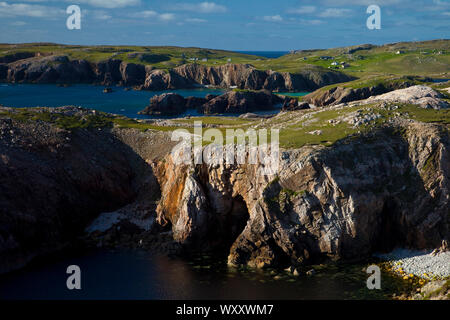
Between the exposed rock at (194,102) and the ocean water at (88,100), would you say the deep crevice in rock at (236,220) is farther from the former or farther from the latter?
the exposed rock at (194,102)

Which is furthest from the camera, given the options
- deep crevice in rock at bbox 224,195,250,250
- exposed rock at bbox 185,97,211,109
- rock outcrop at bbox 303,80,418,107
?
exposed rock at bbox 185,97,211,109

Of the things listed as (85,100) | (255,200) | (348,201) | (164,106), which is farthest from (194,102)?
(348,201)

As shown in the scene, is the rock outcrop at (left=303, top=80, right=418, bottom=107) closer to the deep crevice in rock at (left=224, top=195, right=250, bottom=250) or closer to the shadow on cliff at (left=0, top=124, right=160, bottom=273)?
the shadow on cliff at (left=0, top=124, right=160, bottom=273)

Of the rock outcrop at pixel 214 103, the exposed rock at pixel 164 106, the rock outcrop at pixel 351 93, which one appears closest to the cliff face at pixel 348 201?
the exposed rock at pixel 164 106

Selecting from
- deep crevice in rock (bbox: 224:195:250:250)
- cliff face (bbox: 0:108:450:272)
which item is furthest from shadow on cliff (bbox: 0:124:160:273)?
deep crevice in rock (bbox: 224:195:250:250)

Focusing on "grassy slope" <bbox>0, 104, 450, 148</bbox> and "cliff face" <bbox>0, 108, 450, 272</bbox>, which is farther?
"grassy slope" <bbox>0, 104, 450, 148</bbox>

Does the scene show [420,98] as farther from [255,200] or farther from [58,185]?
[58,185]

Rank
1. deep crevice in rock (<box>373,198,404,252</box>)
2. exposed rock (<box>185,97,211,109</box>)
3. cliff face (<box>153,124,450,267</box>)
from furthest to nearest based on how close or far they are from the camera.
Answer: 1. exposed rock (<box>185,97,211,109</box>)
2. deep crevice in rock (<box>373,198,404,252</box>)
3. cliff face (<box>153,124,450,267</box>)

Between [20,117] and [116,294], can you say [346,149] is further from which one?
[20,117]
